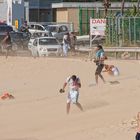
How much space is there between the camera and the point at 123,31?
3838cm

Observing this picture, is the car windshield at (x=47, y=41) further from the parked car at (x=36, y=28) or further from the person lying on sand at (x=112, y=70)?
the parked car at (x=36, y=28)

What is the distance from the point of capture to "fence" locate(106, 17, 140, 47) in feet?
125

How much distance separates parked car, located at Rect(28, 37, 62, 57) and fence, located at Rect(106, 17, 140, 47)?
4.58 m

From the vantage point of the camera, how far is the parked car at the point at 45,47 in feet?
114

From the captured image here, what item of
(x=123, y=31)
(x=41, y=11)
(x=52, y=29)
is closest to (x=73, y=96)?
(x=123, y=31)

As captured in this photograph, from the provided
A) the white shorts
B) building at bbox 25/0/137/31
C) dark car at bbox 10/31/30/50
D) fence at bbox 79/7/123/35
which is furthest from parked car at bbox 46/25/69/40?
the white shorts

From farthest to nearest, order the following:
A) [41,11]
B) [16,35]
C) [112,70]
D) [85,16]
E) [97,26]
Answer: [41,11] < [85,16] < [16,35] < [97,26] < [112,70]

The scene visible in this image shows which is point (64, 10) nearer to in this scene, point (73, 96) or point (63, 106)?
point (63, 106)

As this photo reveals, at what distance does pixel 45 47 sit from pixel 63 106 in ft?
54.1

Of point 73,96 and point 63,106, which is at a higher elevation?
point 73,96

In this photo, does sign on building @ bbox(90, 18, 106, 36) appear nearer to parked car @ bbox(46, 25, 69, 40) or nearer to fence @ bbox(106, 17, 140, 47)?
fence @ bbox(106, 17, 140, 47)

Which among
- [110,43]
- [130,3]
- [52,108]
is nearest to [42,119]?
[52,108]

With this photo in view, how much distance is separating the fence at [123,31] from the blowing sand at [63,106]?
9.43 m

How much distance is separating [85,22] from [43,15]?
1995 centimetres
